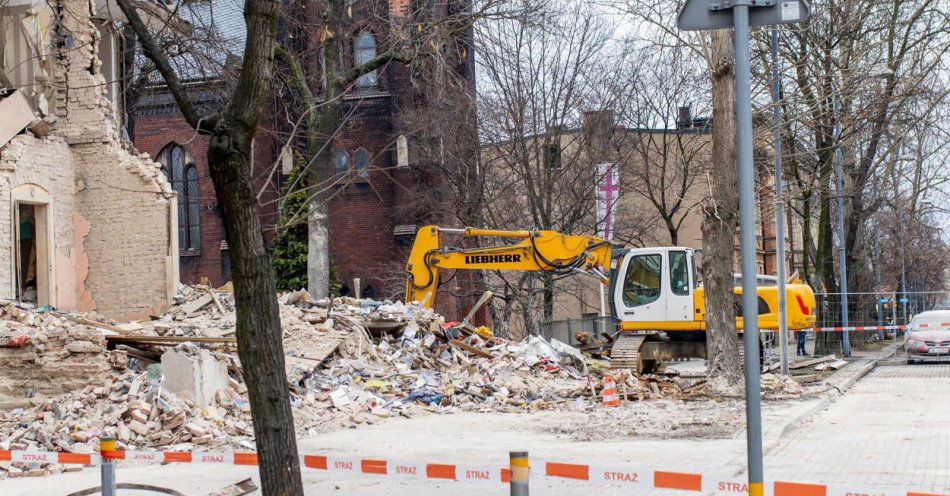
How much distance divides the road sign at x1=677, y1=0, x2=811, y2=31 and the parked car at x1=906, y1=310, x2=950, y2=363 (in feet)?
90.5

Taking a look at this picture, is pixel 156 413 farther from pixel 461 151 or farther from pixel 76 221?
pixel 461 151

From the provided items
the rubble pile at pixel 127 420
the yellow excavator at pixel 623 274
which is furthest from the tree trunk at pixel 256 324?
the yellow excavator at pixel 623 274

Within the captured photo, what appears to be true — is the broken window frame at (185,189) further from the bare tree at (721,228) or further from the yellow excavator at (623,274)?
the bare tree at (721,228)

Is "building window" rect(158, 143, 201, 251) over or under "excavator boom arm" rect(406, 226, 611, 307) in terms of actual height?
over

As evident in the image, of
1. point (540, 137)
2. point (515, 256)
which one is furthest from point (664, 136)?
point (515, 256)

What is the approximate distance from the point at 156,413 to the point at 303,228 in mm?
28520

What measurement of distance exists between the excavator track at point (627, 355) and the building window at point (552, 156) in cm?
1188

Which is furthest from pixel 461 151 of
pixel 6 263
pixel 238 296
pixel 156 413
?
pixel 238 296

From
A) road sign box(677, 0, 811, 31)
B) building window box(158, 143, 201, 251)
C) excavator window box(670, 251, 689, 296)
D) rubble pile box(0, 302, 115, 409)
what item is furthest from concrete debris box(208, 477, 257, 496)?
building window box(158, 143, 201, 251)

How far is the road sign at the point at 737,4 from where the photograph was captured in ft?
17.5

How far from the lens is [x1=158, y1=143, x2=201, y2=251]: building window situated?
45562mm

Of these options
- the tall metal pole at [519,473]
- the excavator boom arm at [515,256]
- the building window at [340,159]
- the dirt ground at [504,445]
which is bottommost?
the dirt ground at [504,445]

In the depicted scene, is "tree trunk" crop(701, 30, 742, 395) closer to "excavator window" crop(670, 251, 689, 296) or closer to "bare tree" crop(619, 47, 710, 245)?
"excavator window" crop(670, 251, 689, 296)

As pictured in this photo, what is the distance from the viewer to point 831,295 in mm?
33781
